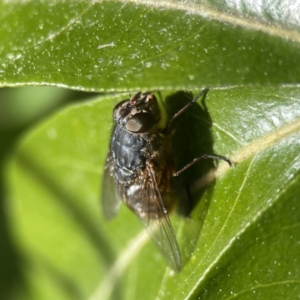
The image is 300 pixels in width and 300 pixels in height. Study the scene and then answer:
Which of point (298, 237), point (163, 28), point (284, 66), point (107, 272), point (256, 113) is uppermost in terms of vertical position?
point (163, 28)

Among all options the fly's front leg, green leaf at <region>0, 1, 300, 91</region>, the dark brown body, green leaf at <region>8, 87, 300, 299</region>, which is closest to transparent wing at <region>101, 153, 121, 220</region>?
green leaf at <region>8, 87, 300, 299</region>

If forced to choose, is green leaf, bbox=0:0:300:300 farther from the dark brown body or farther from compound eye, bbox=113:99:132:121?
compound eye, bbox=113:99:132:121

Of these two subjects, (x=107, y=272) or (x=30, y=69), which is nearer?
(x=30, y=69)

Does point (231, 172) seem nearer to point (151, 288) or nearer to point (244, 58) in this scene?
point (244, 58)

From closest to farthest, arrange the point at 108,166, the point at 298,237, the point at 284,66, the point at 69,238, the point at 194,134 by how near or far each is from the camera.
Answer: the point at 284,66 < the point at 298,237 < the point at 194,134 < the point at 108,166 < the point at 69,238

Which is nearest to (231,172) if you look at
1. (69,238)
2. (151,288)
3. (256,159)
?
(256,159)

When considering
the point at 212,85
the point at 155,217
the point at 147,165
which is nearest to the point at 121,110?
the point at 147,165

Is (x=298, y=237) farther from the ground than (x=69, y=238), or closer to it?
farther from the ground

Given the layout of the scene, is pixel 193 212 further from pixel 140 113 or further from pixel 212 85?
pixel 212 85
